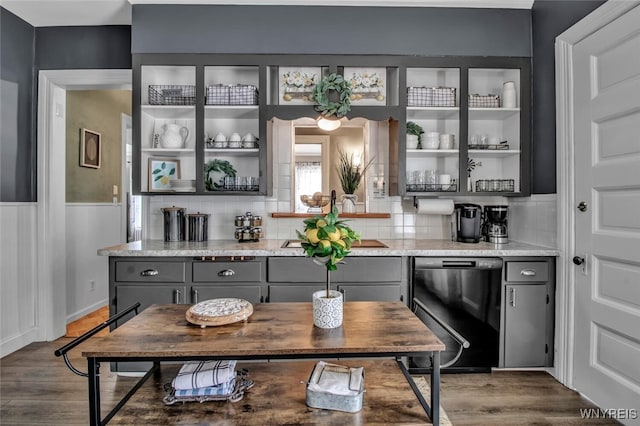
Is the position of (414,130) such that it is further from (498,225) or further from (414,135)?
(498,225)

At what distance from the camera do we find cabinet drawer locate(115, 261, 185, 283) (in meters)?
2.60

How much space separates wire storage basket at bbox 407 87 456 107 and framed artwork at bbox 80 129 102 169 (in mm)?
3429

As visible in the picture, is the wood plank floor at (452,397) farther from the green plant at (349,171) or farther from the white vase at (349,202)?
the green plant at (349,171)

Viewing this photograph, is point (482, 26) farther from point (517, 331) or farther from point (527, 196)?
point (517, 331)

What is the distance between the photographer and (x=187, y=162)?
3.26m

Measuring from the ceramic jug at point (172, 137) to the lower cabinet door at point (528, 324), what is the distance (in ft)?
9.15

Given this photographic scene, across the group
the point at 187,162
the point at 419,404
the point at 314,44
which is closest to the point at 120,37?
the point at 187,162

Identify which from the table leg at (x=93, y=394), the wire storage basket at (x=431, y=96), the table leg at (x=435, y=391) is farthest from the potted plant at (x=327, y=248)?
the wire storage basket at (x=431, y=96)

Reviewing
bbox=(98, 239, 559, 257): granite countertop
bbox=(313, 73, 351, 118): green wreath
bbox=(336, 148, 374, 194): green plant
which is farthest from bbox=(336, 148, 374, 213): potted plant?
bbox=(98, 239, 559, 257): granite countertop

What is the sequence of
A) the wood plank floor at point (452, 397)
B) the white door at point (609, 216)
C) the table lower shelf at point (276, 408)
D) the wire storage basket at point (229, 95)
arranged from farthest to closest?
the wire storage basket at point (229, 95)
the wood plank floor at point (452, 397)
the white door at point (609, 216)
the table lower shelf at point (276, 408)

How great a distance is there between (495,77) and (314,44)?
1.56 meters

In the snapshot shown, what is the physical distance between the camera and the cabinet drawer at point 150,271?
8.53 ft

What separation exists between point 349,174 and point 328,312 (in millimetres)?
2068

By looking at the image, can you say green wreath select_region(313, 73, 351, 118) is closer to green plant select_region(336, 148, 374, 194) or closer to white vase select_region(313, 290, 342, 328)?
green plant select_region(336, 148, 374, 194)
